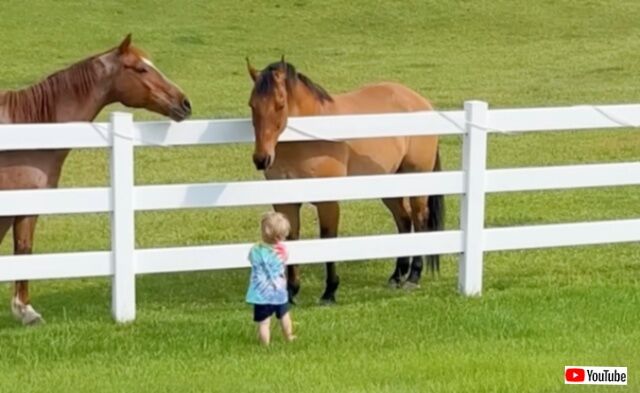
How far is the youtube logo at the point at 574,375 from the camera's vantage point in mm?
6738

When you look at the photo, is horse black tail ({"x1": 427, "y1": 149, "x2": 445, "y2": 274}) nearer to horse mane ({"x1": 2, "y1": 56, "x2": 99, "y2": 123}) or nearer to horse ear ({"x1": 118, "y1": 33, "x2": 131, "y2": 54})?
horse ear ({"x1": 118, "y1": 33, "x2": 131, "y2": 54})

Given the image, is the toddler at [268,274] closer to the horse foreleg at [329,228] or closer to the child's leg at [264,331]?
the child's leg at [264,331]

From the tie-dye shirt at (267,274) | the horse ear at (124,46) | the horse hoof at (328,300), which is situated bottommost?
the horse hoof at (328,300)

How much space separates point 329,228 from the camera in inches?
389

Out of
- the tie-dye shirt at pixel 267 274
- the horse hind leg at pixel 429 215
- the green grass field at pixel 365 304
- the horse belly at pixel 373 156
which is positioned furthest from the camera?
the horse hind leg at pixel 429 215

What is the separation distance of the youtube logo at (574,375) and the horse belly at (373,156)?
3.81m

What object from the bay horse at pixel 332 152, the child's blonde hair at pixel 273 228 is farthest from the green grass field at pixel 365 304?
the child's blonde hair at pixel 273 228

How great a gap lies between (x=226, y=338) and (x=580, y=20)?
35629 millimetres

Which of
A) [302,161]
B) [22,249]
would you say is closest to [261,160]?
[302,161]

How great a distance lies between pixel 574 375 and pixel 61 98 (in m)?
4.52

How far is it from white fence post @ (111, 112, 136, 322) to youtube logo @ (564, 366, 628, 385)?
3.18 meters

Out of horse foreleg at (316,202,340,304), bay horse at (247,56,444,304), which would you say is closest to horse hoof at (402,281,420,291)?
bay horse at (247,56,444,304)

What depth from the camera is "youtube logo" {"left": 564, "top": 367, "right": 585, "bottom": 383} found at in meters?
6.74

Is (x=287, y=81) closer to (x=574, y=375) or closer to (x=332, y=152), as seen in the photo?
(x=332, y=152)
